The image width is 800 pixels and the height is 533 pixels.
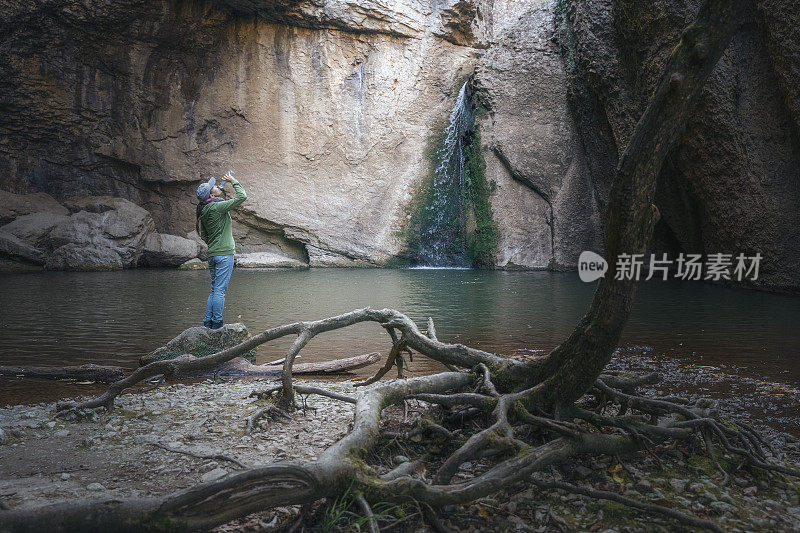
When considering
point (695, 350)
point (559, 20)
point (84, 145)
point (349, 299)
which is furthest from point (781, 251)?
point (84, 145)

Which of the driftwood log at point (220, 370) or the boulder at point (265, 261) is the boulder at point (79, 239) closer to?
the boulder at point (265, 261)

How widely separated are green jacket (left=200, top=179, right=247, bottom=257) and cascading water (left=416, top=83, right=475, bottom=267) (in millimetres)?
16640

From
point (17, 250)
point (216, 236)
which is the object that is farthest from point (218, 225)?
point (17, 250)

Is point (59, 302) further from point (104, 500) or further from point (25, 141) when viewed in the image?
point (25, 141)

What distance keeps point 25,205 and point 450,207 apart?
16.7 metres

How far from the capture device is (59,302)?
1011 centimetres

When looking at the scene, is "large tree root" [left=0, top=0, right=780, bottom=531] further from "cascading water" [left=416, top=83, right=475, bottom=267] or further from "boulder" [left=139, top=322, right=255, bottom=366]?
"cascading water" [left=416, top=83, right=475, bottom=267]

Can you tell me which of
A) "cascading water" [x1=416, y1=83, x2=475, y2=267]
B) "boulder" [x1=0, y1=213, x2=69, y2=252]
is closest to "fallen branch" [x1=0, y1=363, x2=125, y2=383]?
"boulder" [x1=0, y1=213, x2=69, y2=252]

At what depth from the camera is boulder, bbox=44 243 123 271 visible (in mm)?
18453

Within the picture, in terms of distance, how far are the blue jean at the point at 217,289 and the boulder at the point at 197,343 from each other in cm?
25

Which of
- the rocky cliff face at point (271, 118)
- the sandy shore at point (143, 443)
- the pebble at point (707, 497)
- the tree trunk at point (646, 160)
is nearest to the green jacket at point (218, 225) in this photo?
the sandy shore at point (143, 443)

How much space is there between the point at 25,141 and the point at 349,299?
18.9 metres

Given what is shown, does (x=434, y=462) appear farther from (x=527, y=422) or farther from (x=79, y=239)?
(x=79, y=239)

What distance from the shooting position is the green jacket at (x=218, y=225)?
6219mm
